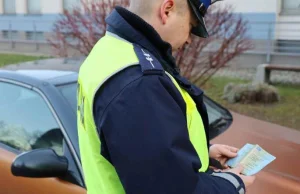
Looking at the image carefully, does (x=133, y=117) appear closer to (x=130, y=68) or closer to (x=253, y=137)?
(x=130, y=68)

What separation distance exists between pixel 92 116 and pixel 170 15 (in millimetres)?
376

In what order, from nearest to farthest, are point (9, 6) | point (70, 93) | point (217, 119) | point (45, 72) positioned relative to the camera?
point (70, 93) → point (45, 72) → point (217, 119) → point (9, 6)

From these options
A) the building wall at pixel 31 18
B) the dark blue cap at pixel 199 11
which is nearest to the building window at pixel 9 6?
the building wall at pixel 31 18

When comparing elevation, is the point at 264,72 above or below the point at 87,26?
below

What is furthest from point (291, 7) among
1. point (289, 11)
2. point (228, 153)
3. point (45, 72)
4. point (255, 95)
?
point (228, 153)

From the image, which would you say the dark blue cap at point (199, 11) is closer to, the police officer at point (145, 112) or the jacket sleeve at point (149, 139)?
the police officer at point (145, 112)

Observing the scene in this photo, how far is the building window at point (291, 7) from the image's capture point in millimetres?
13062

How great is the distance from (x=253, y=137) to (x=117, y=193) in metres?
2.10

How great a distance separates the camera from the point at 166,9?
1.41 meters

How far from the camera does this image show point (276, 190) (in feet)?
8.20

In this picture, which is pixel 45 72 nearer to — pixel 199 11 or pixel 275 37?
pixel 199 11

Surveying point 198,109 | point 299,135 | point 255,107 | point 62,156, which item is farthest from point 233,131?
point 255,107

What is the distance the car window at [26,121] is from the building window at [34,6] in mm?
16368

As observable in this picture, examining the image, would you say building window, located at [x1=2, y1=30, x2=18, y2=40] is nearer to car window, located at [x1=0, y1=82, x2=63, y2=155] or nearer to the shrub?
the shrub
